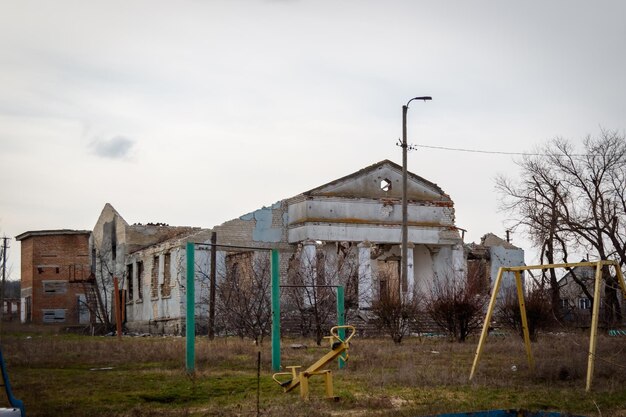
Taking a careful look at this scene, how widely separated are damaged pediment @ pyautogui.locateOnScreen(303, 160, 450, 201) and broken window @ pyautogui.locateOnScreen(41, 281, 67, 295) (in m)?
23.9

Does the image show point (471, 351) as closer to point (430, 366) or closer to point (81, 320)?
point (430, 366)

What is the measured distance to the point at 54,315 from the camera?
56.4m

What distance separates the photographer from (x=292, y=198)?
4066 centimetres

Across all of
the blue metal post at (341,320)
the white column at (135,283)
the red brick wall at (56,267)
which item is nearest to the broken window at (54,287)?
the red brick wall at (56,267)

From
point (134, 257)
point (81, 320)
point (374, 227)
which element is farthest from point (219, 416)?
point (81, 320)

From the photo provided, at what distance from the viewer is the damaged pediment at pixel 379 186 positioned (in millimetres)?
40344

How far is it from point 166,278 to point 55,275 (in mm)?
19562

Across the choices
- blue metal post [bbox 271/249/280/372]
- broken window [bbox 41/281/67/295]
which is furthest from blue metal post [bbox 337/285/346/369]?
broken window [bbox 41/281/67/295]

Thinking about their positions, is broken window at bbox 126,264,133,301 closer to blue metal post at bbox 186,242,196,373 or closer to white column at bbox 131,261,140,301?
white column at bbox 131,261,140,301

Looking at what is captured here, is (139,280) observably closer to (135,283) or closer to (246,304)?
(135,283)

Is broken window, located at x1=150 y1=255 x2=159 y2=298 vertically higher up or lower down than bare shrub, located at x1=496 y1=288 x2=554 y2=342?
higher up

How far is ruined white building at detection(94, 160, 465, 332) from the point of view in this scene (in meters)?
38.8

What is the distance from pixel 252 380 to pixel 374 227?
25.9 metres

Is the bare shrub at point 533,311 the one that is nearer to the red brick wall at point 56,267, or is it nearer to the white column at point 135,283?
the white column at point 135,283
